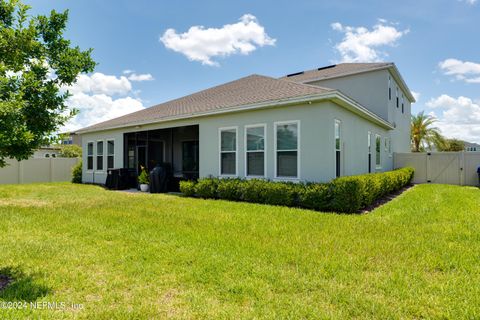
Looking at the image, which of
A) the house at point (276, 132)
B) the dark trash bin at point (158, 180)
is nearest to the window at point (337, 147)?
the house at point (276, 132)

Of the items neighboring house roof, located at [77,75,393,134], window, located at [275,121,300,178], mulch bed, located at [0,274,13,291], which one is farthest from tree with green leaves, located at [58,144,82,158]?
mulch bed, located at [0,274,13,291]

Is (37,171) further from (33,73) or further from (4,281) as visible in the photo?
(33,73)

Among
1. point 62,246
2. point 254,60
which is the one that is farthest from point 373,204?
point 254,60

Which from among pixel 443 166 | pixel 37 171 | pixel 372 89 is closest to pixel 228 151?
pixel 372 89

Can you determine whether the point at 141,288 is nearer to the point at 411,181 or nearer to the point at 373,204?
the point at 373,204

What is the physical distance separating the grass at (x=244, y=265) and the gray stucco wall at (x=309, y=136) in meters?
2.08

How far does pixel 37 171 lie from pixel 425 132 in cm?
3308

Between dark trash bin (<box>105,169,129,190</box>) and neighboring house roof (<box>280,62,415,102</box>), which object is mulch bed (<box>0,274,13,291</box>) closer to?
dark trash bin (<box>105,169,129,190</box>)

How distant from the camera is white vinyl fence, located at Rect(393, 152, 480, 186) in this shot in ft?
50.2

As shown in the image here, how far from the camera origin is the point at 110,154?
16.1 meters

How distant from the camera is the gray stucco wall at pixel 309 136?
8.63m

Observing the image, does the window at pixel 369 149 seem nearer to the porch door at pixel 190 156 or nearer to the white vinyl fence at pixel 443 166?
the white vinyl fence at pixel 443 166

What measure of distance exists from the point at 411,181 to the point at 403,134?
4.71m

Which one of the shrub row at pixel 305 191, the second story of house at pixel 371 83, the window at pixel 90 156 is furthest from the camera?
the window at pixel 90 156
